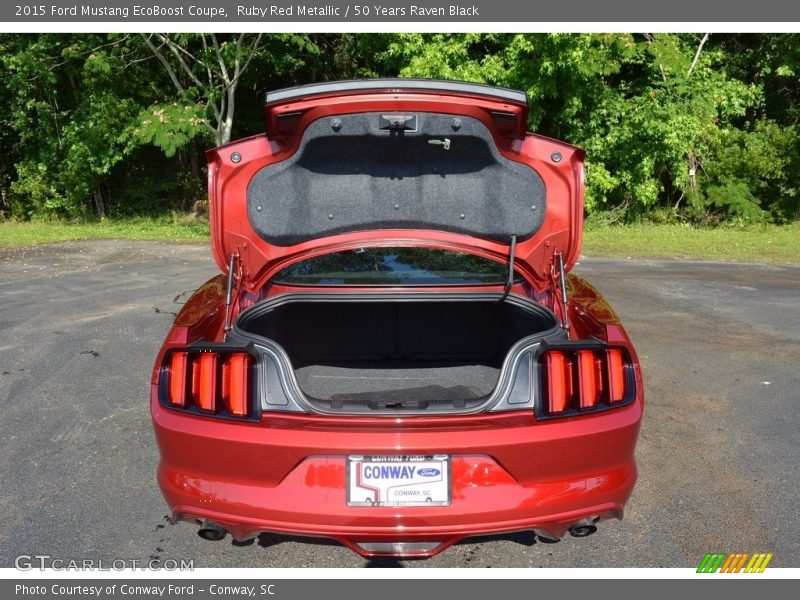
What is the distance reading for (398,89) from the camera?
2658 mm

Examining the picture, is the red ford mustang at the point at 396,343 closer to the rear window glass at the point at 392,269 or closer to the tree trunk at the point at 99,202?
the rear window glass at the point at 392,269

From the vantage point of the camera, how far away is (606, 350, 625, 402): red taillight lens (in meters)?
2.51

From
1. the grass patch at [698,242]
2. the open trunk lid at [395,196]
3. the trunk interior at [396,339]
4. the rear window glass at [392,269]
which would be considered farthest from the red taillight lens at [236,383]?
the grass patch at [698,242]

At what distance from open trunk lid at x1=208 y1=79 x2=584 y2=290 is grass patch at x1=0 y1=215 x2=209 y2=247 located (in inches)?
474

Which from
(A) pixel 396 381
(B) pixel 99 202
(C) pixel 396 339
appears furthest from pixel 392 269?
(B) pixel 99 202

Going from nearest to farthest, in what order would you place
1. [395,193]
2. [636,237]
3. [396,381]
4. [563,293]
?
[563,293]
[395,193]
[396,381]
[636,237]

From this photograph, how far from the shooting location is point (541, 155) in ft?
10.00

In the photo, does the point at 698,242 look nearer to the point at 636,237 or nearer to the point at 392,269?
the point at 636,237

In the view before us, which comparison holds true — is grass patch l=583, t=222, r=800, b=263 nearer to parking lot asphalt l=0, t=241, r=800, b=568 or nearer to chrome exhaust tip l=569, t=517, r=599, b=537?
parking lot asphalt l=0, t=241, r=800, b=568

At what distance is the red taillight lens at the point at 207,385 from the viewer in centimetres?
245

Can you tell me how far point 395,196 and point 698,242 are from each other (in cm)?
1208

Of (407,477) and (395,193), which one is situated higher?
(395,193)

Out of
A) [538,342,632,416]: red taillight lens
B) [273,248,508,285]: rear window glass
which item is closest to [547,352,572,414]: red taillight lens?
[538,342,632,416]: red taillight lens

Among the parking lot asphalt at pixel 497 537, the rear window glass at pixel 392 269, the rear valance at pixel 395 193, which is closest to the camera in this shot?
the parking lot asphalt at pixel 497 537
